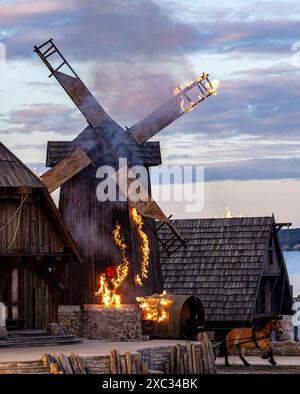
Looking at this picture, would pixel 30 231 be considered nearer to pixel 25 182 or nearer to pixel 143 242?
pixel 25 182

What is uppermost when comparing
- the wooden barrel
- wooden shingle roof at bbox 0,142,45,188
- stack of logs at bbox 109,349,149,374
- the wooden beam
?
the wooden beam

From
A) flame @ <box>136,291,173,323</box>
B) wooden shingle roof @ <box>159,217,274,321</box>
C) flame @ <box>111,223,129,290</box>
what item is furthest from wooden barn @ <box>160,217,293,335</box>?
flame @ <box>111,223,129,290</box>

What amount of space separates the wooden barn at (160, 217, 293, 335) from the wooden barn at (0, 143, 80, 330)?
943 cm

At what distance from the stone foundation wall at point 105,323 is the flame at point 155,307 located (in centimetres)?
30

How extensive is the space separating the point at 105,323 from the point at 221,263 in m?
7.16

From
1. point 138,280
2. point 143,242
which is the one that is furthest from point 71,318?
point 143,242

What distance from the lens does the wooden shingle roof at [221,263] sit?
53500mm

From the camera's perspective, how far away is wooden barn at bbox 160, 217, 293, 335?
2106 inches

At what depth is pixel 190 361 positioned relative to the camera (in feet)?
141

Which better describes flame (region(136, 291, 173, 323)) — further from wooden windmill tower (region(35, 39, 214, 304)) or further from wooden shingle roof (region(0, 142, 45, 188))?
wooden shingle roof (region(0, 142, 45, 188))

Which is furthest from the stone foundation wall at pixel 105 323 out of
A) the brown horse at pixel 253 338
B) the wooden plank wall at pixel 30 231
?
the wooden plank wall at pixel 30 231
